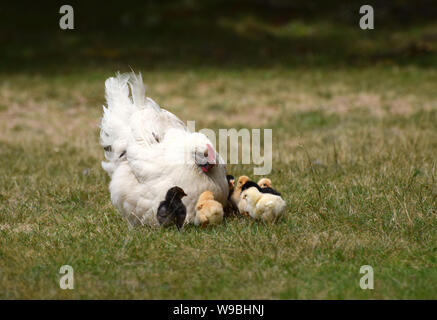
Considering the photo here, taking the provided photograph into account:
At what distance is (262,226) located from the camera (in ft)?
15.3

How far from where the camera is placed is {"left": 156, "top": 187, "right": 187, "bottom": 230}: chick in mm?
4421

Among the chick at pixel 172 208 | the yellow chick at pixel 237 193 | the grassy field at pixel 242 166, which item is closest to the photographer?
the grassy field at pixel 242 166

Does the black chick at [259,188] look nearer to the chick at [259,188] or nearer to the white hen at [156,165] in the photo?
the chick at [259,188]

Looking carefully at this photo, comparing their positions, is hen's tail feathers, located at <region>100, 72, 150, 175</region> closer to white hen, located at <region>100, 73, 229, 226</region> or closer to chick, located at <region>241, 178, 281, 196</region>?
white hen, located at <region>100, 73, 229, 226</region>

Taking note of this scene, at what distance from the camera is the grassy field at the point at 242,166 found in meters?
3.92

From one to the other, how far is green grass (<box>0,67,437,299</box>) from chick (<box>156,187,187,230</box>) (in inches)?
4.2

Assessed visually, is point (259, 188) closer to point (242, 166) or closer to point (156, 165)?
point (156, 165)

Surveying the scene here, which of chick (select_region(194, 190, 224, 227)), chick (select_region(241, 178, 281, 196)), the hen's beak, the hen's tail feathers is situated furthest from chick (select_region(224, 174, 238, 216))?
the hen's tail feathers

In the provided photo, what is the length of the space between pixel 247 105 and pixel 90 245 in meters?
7.16

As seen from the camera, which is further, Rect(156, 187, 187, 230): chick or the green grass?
Rect(156, 187, 187, 230): chick

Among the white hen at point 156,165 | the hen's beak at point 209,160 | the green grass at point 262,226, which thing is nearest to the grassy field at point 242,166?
the green grass at point 262,226

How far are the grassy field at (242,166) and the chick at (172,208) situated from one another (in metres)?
0.11

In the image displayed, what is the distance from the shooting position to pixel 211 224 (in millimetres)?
4605

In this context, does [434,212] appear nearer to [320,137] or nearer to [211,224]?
[211,224]
